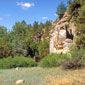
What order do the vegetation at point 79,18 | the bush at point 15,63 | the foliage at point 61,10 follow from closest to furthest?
the bush at point 15,63 < the vegetation at point 79,18 < the foliage at point 61,10

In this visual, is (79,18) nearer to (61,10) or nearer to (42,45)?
(61,10)

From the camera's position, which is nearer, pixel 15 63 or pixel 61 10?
pixel 15 63

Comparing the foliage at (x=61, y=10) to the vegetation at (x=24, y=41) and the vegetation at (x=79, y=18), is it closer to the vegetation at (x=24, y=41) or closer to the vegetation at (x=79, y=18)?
the vegetation at (x=79, y=18)

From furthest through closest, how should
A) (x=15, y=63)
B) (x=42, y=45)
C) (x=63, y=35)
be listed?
(x=42, y=45) → (x=63, y=35) → (x=15, y=63)

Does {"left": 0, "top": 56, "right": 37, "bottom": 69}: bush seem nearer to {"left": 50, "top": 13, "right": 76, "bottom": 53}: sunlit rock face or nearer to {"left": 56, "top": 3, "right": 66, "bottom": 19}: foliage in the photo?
{"left": 50, "top": 13, "right": 76, "bottom": 53}: sunlit rock face

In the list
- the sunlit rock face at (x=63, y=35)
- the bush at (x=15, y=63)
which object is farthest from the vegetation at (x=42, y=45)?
the sunlit rock face at (x=63, y=35)

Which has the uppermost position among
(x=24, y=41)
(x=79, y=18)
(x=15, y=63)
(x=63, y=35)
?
(x=79, y=18)

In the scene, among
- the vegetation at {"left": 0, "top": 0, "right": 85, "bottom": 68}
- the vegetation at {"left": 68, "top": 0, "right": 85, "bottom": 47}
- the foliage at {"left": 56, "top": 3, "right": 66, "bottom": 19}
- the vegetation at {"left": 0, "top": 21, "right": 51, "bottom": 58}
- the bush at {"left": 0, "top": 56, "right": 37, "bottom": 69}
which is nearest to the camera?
the vegetation at {"left": 0, "top": 0, "right": 85, "bottom": 68}

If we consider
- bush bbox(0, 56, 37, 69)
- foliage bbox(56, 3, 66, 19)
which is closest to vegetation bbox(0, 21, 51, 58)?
foliage bbox(56, 3, 66, 19)

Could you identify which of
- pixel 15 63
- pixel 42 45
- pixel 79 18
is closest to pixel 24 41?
pixel 42 45

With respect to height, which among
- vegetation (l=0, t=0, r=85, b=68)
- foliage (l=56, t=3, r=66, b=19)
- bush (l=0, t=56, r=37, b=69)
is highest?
foliage (l=56, t=3, r=66, b=19)

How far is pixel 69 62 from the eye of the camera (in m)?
20.5

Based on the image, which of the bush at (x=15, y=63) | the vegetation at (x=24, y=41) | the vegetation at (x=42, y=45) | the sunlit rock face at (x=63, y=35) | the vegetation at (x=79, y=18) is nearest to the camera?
the vegetation at (x=42, y=45)

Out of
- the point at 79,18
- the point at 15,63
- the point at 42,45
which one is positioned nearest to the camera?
the point at 15,63
